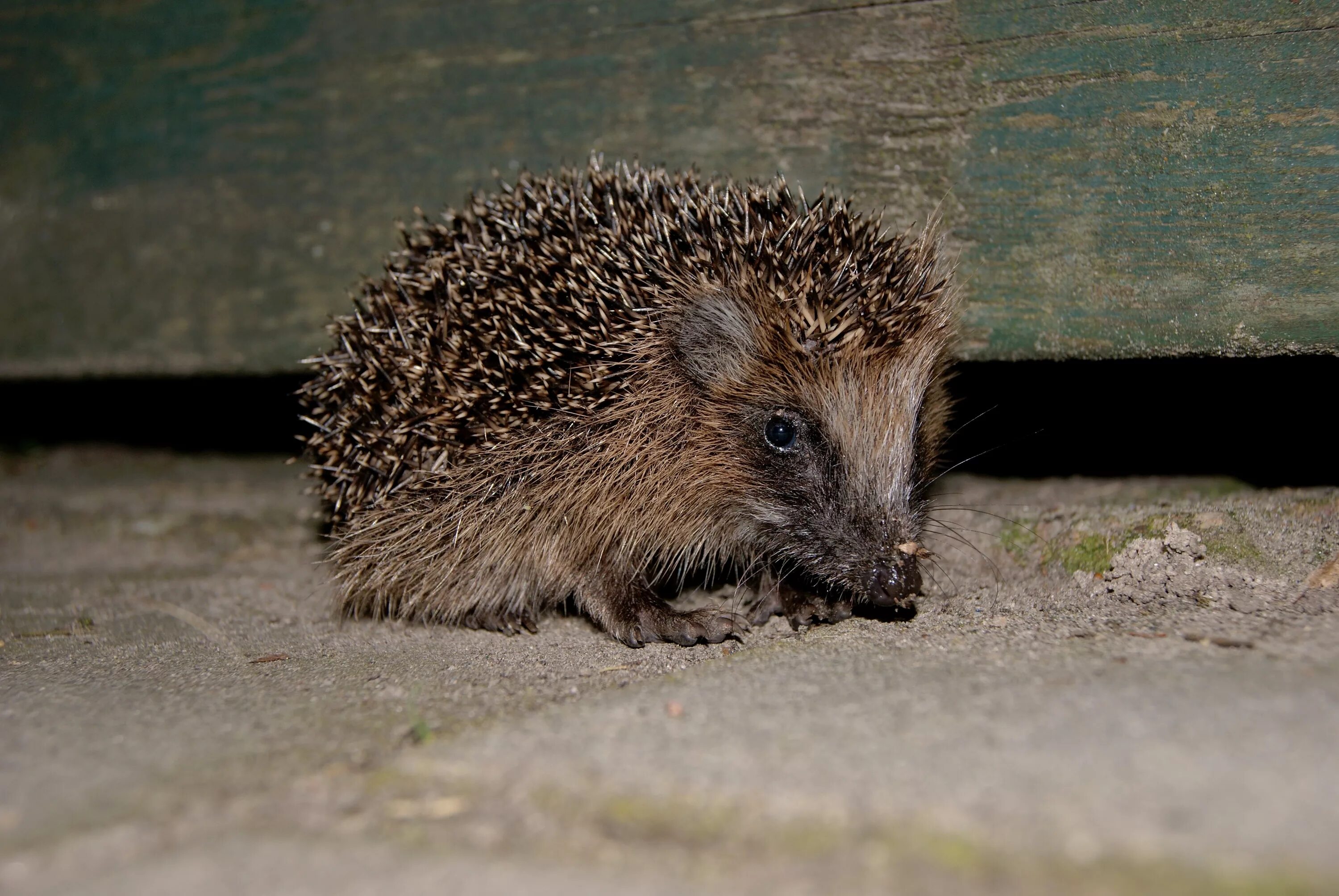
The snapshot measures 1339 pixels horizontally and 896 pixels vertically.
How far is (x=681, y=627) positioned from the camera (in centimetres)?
368

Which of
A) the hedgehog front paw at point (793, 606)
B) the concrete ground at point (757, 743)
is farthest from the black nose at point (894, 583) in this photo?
the hedgehog front paw at point (793, 606)

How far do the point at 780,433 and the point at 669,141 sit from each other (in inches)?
57.5

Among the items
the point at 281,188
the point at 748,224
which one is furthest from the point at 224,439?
the point at 748,224

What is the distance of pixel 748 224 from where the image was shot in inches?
146

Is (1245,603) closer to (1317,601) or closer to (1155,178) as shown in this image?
(1317,601)

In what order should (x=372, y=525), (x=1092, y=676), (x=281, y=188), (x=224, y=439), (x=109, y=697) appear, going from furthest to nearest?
(x=224, y=439) → (x=281, y=188) → (x=372, y=525) → (x=109, y=697) → (x=1092, y=676)

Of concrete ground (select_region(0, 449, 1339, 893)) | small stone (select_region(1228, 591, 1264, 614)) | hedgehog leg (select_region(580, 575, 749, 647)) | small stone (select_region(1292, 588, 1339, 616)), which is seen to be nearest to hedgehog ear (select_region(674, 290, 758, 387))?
hedgehog leg (select_region(580, 575, 749, 647))

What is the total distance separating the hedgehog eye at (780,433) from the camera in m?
3.80

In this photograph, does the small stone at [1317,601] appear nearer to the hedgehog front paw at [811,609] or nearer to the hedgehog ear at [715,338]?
the hedgehog front paw at [811,609]

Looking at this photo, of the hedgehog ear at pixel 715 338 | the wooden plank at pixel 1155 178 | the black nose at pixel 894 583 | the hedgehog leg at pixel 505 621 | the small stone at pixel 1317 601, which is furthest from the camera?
the hedgehog leg at pixel 505 621

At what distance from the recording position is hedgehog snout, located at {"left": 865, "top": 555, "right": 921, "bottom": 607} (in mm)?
3424

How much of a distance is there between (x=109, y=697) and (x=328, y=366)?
1.67m

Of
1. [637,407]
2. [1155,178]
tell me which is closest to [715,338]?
[637,407]

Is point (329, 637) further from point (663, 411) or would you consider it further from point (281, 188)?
point (281, 188)
